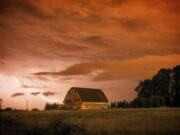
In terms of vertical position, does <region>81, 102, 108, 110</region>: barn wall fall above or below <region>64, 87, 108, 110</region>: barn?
below

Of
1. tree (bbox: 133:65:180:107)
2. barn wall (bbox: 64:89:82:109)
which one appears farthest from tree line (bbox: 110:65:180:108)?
barn wall (bbox: 64:89:82:109)

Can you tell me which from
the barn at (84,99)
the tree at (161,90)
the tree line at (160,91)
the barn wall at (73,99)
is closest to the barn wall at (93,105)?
the barn at (84,99)

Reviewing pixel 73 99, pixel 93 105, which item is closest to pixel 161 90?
pixel 93 105

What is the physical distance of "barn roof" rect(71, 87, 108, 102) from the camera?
2896 inches

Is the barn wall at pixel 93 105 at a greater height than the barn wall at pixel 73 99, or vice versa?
the barn wall at pixel 73 99

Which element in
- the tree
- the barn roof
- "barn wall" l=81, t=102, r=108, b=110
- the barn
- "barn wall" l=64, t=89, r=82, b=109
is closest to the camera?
the tree

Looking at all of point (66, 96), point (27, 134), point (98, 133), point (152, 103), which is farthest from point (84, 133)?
point (66, 96)

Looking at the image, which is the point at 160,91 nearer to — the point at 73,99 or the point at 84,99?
the point at 84,99

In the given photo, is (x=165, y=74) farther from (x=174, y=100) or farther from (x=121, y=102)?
(x=121, y=102)

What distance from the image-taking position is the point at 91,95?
77.8m

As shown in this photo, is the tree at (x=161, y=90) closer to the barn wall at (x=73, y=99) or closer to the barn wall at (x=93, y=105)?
the barn wall at (x=93, y=105)

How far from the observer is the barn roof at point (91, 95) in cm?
7356

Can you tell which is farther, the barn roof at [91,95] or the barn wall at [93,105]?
the barn roof at [91,95]

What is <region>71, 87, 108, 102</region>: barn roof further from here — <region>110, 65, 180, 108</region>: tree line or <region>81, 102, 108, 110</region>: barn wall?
<region>110, 65, 180, 108</region>: tree line
